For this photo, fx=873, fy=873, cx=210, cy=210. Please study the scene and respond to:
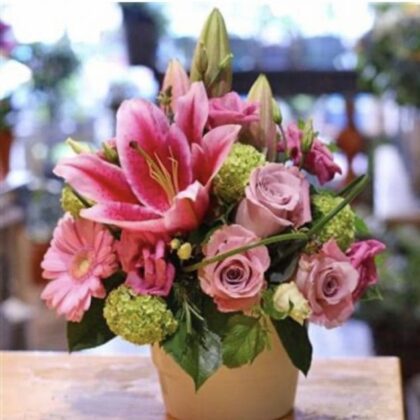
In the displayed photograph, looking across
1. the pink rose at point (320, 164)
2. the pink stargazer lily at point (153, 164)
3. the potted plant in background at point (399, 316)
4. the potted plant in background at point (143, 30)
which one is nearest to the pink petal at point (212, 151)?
the pink stargazer lily at point (153, 164)

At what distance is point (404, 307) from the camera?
2.49m

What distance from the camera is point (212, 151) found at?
0.89 m

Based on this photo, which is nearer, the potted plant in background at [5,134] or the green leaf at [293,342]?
the green leaf at [293,342]

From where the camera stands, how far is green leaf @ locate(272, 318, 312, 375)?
919 mm

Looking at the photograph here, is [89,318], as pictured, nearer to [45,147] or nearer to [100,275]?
[100,275]

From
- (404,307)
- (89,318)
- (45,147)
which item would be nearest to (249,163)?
(89,318)

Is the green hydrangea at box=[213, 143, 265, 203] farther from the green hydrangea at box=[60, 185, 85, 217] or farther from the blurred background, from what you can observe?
the blurred background

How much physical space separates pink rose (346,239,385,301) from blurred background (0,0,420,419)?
1558 mm

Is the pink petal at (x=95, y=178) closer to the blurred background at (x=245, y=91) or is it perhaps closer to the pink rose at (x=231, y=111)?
the pink rose at (x=231, y=111)

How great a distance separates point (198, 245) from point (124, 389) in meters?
0.30

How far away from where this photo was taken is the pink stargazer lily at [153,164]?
886 millimetres

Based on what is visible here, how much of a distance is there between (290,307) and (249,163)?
15cm

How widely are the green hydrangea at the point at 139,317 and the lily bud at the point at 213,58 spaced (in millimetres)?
251

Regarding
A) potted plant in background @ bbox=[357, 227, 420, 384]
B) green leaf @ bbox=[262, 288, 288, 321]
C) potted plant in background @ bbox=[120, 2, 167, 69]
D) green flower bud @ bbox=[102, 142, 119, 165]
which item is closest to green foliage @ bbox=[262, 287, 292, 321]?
green leaf @ bbox=[262, 288, 288, 321]
